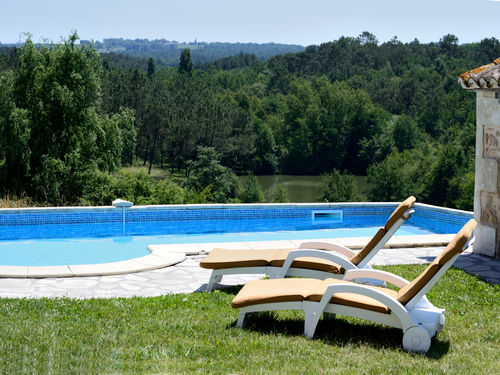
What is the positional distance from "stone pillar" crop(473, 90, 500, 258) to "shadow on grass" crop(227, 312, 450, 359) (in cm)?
385

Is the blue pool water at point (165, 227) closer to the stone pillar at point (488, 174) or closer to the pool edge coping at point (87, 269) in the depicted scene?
the pool edge coping at point (87, 269)

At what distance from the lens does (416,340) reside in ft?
14.7

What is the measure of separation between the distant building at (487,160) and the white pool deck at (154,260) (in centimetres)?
93

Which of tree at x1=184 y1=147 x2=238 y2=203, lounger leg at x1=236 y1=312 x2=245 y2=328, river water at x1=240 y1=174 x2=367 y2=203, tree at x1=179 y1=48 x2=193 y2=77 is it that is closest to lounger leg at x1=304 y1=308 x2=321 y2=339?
lounger leg at x1=236 y1=312 x2=245 y2=328

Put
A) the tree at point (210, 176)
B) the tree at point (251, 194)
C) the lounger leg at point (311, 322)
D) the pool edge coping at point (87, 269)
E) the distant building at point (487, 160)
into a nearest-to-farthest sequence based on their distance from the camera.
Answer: the lounger leg at point (311, 322)
the pool edge coping at point (87, 269)
the distant building at point (487, 160)
the tree at point (210, 176)
the tree at point (251, 194)

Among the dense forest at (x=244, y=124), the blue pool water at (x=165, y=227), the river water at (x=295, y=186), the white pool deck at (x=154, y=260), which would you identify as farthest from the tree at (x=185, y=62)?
the white pool deck at (x=154, y=260)

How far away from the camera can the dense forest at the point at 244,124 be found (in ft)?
57.8

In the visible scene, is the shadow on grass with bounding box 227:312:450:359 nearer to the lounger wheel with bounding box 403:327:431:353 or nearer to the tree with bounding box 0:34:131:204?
the lounger wheel with bounding box 403:327:431:353

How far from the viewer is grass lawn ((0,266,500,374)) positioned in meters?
4.00

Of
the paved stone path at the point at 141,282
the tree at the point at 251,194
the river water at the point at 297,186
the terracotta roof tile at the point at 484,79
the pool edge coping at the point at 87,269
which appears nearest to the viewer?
the paved stone path at the point at 141,282

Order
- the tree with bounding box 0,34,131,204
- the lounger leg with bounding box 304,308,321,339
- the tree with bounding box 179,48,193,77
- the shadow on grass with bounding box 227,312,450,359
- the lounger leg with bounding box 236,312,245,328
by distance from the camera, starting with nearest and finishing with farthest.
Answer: the shadow on grass with bounding box 227,312,450,359 < the lounger leg with bounding box 304,308,321,339 < the lounger leg with bounding box 236,312,245,328 < the tree with bounding box 0,34,131,204 < the tree with bounding box 179,48,193,77

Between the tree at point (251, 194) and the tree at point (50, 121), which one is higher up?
the tree at point (50, 121)

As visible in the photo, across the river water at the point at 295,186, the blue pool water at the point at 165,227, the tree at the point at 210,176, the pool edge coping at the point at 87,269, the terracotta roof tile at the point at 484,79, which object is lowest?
the river water at the point at 295,186

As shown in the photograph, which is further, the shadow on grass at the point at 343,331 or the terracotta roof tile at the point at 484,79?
the terracotta roof tile at the point at 484,79
